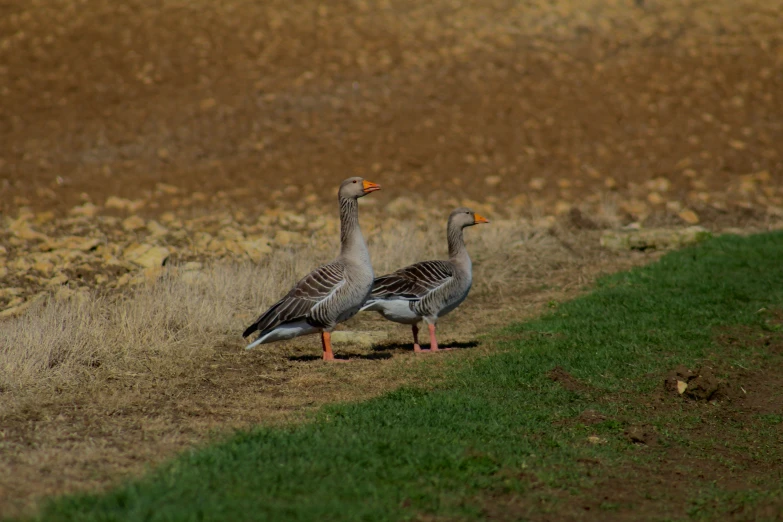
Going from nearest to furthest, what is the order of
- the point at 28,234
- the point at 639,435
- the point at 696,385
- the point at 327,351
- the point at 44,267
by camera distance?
1. the point at 639,435
2. the point at 696,385
3. the point at 327,351
4. the point at 44,267
5. the point at 28,234

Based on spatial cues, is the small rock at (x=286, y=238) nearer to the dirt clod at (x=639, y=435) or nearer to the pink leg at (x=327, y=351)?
the pink leg at (x=327, y=351)

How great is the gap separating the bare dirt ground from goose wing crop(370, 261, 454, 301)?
84 cm

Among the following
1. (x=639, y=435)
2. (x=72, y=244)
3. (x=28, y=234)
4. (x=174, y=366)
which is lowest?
(x=639, y=435)

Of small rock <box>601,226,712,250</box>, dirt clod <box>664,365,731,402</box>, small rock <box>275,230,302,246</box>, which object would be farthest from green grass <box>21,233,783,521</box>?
small rock <box>275,230,302,246</box>

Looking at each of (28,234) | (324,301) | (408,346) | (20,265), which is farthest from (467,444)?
(28,234)

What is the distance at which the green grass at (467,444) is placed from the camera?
18.9 ft

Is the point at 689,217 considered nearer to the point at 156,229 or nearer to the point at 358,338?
the point at 358,338

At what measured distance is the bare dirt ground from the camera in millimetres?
9516

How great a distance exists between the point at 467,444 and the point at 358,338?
15.3 ft

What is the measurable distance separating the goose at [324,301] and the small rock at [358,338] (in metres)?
1.08

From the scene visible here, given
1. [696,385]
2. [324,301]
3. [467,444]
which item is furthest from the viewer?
[324,301]

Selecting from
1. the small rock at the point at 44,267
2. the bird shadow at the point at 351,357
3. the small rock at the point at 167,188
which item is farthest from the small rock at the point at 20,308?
the small rock at the point at 167,188

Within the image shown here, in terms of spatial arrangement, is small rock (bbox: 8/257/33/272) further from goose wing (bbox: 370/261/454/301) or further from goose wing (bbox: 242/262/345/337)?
goose wing (bbox: 370/261/454/301)

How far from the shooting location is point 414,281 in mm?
11000
